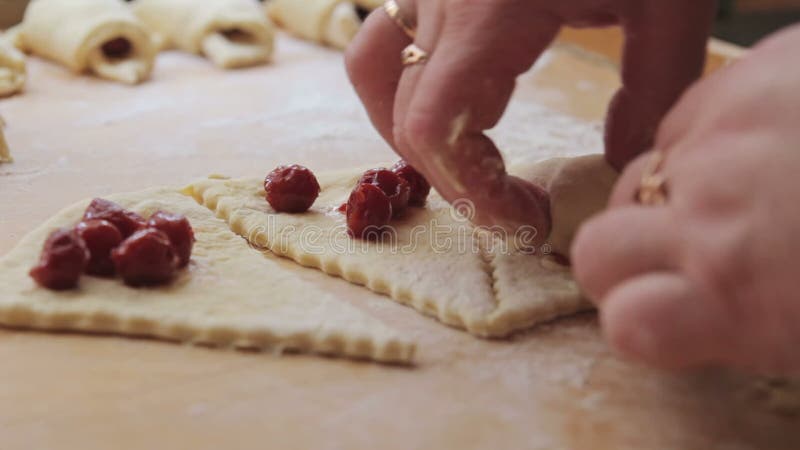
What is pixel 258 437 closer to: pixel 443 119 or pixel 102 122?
pixel 443 119

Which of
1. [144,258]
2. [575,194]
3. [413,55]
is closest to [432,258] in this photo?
[575,194]

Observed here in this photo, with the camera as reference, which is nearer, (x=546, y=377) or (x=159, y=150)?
(x=546, y=377)

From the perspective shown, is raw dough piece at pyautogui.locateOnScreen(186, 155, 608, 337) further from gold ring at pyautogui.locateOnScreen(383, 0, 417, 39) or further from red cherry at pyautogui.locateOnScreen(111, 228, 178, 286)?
gold ring at pyautogui.locateOnScreen(383, 0, 417, 39)

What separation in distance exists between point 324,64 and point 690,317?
2711 millimetres

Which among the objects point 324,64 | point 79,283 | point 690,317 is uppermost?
point 690,317

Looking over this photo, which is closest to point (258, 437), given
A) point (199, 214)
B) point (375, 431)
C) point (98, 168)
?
point (375, 431)

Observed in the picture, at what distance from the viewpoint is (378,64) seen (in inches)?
69.2

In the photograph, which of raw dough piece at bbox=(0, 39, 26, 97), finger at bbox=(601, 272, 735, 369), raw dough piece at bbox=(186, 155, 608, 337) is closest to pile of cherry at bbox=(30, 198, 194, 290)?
raw dough piece at bbox=(186, 155, 608, 337)

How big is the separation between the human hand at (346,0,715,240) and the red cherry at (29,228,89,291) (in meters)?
0.62

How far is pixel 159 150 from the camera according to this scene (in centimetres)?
256

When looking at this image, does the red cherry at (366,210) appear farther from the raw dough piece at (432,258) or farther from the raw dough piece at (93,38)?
the raw dough piece at (93,38)

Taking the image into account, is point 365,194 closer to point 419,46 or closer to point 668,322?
point 419,46

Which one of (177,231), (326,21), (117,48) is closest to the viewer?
(177,231)

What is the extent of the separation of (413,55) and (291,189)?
479mm
